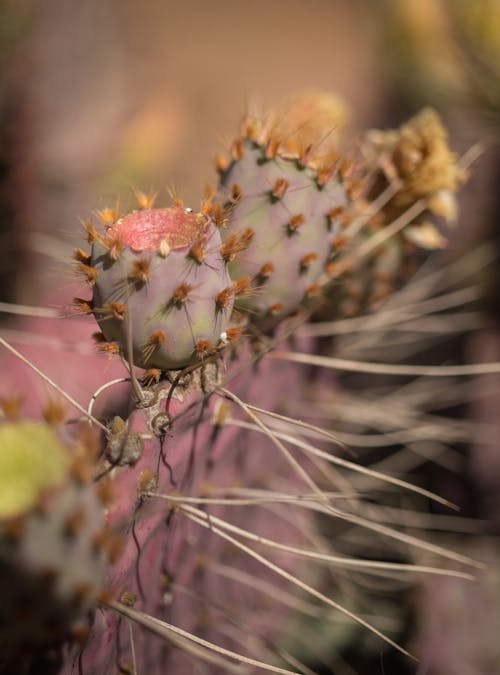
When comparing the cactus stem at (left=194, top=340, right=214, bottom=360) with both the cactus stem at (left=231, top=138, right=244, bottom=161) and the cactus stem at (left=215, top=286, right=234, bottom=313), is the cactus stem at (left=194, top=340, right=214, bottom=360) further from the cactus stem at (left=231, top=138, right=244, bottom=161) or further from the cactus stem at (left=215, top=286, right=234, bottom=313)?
the cactus stem at (left=231, top=138, right=244, bottom=161)

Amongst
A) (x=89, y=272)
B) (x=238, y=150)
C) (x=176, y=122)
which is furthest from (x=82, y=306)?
(x=176, y=122)

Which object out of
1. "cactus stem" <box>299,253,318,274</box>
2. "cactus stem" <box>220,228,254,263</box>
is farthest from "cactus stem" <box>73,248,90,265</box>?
"cactus stem" <box>299,253,318,274</box>

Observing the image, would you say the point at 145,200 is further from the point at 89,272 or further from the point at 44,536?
the point at 44,536

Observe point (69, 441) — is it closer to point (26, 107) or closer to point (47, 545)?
point (47, 545)

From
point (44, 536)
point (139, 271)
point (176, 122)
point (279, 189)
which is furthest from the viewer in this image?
point (176, 122)

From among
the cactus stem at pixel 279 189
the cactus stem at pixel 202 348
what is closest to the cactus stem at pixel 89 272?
the cactus stem at pixel 202 348

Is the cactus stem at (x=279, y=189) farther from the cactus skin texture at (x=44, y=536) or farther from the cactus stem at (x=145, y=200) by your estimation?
the cactus skin texture at (x=44, y=536)

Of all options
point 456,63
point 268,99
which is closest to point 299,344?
point 456,63

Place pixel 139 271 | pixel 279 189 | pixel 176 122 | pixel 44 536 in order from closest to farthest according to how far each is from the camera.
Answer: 1. pixel 44 536
2. pixel 139 271
3. pixel 279 189
4. pixel 176 122
